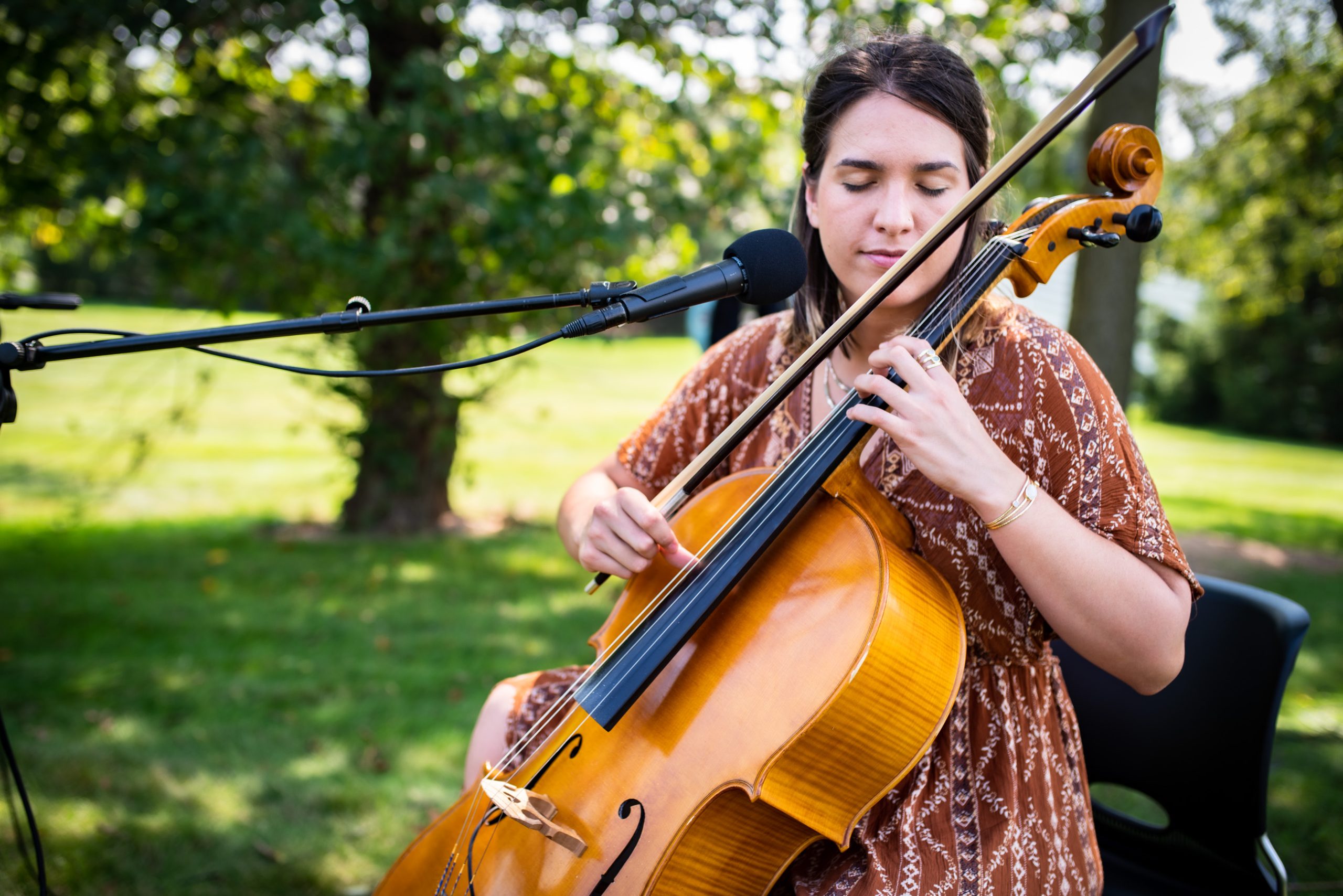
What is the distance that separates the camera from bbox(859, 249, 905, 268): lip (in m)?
1.48

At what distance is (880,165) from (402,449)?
4.85m

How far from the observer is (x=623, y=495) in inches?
57.6

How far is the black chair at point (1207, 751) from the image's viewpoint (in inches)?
62.4

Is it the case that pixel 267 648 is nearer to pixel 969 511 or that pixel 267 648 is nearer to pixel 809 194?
pixel 809 194

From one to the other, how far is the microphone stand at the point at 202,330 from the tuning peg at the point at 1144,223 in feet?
2.30

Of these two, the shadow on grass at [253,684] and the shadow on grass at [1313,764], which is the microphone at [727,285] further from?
the shadow on grass at [1313,764]

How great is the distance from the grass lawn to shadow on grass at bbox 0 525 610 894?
1 cm

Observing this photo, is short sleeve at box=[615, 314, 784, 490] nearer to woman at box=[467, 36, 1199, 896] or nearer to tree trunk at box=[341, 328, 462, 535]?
woman at box=[467, 36, 1199, 896]

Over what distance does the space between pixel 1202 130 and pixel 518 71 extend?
6.06 meters

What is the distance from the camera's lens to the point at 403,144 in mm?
4324

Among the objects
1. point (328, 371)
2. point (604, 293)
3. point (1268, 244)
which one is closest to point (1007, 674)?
point (604, 293)

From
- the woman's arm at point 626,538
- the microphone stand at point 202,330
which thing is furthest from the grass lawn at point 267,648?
the woman's arm at point 626,538

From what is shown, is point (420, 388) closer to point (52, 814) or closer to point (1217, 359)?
point (52, 814)

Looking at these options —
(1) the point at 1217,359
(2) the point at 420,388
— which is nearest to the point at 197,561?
(2) the point at 420,388
